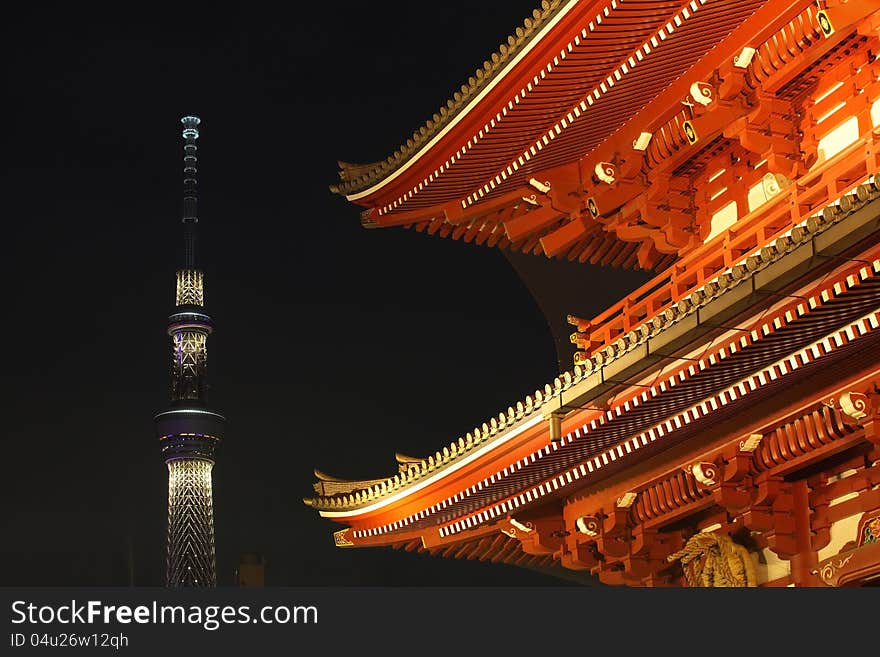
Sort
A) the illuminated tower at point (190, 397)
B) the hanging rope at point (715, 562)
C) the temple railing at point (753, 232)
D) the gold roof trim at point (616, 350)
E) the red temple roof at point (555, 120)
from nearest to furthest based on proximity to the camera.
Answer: the gold roof trim at point (616, 350), the temple railing at point (753, 232), the red temple roof at point (555, 120), the hanging rope at point (715, 562), the illuminated tower at point (190, 397)

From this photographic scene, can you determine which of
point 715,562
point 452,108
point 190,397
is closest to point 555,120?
point 452,108

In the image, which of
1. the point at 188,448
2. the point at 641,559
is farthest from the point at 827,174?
the point at 188,448

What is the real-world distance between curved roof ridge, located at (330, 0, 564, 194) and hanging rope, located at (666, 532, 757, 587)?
6.23 meters

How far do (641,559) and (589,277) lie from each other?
16.7 feet

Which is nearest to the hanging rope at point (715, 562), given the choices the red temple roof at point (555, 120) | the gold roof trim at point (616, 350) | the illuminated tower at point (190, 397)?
the gold roof trim at point (616, 350)

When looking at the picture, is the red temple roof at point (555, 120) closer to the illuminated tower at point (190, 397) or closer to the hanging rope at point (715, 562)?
the hanging rope at point (715, 562)

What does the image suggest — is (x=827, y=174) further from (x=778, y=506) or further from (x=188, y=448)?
(x=188, y=448)

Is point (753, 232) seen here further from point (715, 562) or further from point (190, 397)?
point (190, 397)

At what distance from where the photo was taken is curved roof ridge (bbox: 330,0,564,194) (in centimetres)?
1681

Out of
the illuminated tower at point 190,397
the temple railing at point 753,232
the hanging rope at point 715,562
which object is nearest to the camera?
the temple railing at point 753,232

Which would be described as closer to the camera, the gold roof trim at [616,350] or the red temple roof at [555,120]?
the gold roof trim at [616,350]

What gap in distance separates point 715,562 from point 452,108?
6681 mm

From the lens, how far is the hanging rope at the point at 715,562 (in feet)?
55.2

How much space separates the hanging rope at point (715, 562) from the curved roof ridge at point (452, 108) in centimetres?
623
